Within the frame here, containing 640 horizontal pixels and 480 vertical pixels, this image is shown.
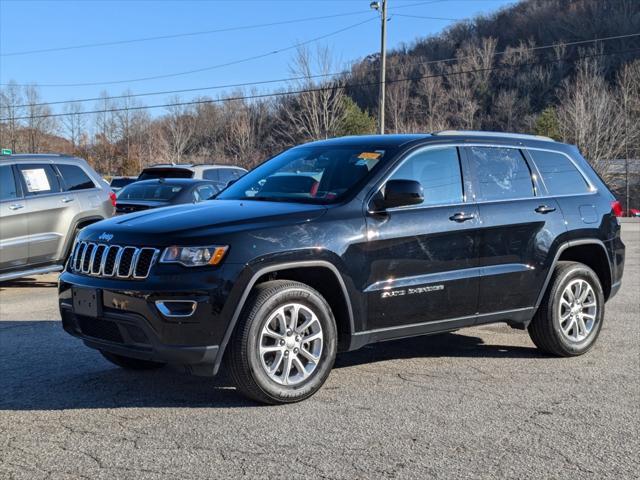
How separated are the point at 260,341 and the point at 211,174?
11.7 metres

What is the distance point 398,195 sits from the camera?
17.5 feet

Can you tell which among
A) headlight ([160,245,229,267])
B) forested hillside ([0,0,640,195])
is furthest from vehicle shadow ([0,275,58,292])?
forested hillside ([0,0,640,195])

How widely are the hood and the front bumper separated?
301mm

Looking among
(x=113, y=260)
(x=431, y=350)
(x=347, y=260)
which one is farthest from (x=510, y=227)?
(x=113, y=260)

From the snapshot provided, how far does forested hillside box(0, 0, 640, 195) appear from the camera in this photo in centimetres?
5828

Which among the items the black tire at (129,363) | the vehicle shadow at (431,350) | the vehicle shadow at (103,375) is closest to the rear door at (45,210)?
the vehicle shadow at (103,375)

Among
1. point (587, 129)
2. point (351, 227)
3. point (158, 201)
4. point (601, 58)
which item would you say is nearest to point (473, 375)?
point (351, 227)

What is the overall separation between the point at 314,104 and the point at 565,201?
3749cm

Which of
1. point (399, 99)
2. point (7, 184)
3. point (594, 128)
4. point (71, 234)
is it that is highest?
point (399, 99)

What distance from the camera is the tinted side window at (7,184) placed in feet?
32.4

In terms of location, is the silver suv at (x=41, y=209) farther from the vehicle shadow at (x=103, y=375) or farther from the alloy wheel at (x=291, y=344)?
the alloy wheel at (x=291, y=344)

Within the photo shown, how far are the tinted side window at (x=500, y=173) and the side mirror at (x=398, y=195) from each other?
85 cm

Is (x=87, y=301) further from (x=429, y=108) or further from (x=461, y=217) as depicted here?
(x=429, y=108)

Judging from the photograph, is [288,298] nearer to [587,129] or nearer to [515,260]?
[515,260]
